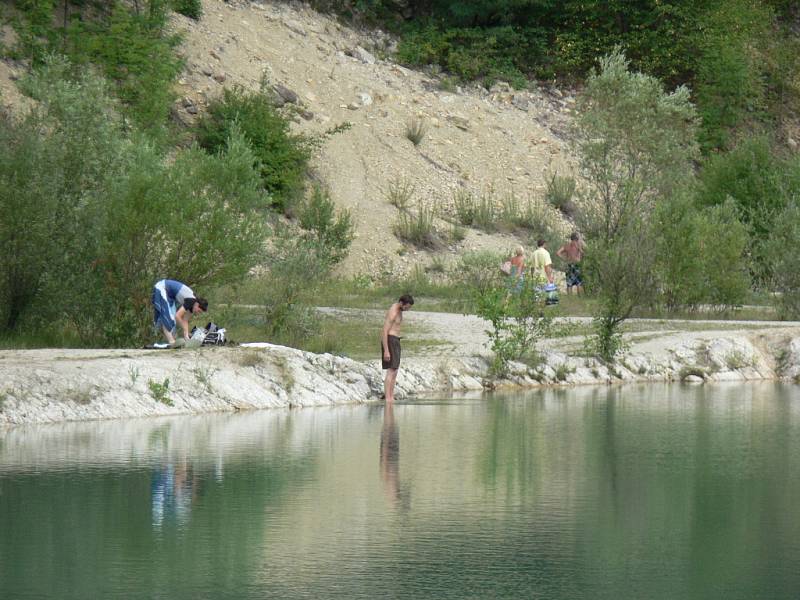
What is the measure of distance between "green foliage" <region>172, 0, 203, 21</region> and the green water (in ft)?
95.9

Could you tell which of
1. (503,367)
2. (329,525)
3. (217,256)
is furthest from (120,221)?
(329,525)

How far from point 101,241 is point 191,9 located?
Result: 2583 centimetres

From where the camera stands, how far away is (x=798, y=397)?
25.8m

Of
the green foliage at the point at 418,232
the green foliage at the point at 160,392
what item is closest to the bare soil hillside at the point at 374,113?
the green foliage at the point at 418,232

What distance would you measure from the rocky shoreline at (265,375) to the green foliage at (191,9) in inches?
1011

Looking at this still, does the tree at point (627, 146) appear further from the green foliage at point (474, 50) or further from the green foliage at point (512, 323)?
the green foliage at point (512, 323)

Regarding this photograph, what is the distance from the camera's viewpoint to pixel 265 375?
22891mm

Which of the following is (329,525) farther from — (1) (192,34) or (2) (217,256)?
(1) (192,34)

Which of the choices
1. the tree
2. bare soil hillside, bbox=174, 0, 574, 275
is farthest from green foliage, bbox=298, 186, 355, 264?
the tree

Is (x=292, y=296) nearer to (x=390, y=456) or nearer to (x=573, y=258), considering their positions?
(x=390, y=456)

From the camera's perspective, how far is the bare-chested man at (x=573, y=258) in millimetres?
37219

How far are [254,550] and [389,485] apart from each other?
3.44m

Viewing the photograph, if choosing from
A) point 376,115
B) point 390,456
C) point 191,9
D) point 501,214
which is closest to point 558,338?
point 390,456

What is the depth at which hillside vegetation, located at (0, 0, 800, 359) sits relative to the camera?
25312 millimetres
